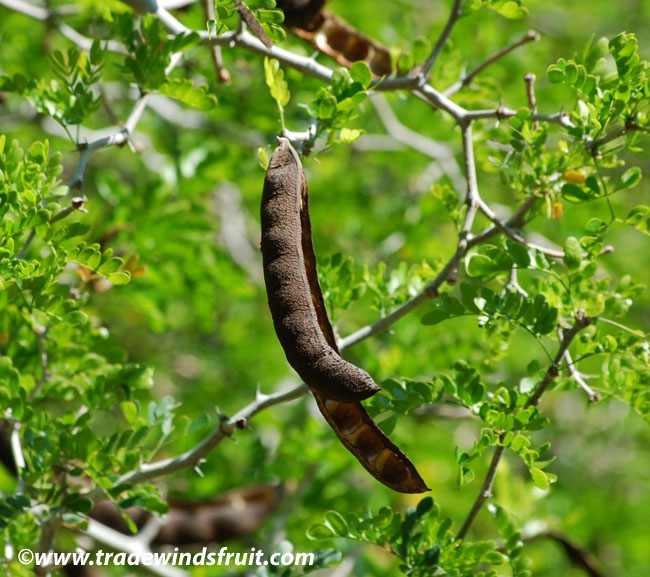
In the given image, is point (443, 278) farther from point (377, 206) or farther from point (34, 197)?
point (377, 206)

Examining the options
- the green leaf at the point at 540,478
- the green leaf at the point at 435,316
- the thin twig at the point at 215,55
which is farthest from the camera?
the thin twig at the point at 215,55

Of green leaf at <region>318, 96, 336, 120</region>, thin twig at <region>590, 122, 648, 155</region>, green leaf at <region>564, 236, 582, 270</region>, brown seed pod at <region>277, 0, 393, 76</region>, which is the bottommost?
green leaf at <region>564, 236, 582, 270</region>

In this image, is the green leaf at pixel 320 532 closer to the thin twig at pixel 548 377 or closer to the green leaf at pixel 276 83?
the thin twig at pixel 548 377

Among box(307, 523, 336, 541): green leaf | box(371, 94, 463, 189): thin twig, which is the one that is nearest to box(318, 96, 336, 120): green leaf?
→ box(307, 523, 336, 541): green leaf

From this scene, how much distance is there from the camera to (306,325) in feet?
4.67

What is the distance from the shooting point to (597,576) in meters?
2.45

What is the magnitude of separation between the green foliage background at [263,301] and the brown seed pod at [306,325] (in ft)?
1.31

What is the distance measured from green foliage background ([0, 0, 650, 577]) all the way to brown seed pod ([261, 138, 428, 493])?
0.40 metres

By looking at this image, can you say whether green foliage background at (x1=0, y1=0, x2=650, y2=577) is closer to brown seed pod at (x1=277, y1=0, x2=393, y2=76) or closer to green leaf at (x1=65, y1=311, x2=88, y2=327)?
green leaf at (x1=65, y1=311, x2=88, y2=327)

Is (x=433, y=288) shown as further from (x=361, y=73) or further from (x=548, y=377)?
(x=361, y=73)

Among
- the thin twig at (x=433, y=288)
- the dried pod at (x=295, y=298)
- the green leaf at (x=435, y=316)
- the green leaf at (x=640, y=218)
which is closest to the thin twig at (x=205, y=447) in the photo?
the thin twig at (x=433, y=288)

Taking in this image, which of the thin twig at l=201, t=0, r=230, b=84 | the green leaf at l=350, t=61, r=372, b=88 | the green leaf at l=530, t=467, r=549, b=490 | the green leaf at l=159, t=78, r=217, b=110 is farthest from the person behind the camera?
the thin twig at l=201, t=0, r=230, b=84

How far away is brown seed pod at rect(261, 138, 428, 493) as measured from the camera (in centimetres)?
139

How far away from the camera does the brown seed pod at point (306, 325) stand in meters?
1.39
